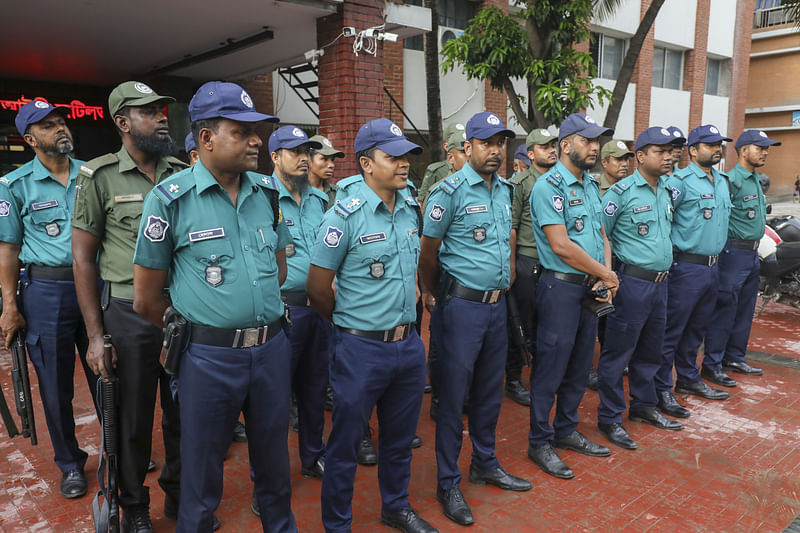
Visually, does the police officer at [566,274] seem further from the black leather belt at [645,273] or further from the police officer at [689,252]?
the police officer at [689,252]

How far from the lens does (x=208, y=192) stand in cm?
236

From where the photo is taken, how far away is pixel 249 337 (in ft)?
7.78

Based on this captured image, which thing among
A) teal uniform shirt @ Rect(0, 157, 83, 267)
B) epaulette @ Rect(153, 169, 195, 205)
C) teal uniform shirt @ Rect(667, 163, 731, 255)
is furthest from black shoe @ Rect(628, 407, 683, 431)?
teal uniform shirt @ Rect(0, 157, 83, 267)

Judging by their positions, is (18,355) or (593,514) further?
(18,355)

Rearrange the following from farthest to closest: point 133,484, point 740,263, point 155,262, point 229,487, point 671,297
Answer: point 740,263 → point 671,297 → point 229,487 → point 133,484 → point 155,262

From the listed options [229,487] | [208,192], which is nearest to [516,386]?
[229,487]

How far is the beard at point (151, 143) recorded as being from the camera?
2.96 meters

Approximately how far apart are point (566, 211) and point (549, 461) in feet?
5.39

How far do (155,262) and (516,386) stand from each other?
3.62 metres

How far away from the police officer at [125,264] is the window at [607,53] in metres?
A: 13.8

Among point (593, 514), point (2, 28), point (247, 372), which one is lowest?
point (593, 514)

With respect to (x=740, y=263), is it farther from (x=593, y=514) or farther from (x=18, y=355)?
(x=18, y=355)

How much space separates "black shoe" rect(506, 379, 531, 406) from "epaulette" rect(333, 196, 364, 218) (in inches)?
113

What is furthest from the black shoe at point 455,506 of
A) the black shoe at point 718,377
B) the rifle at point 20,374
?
the black shoe at point 718,377
